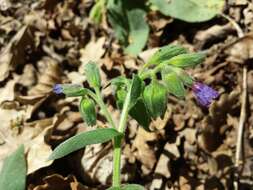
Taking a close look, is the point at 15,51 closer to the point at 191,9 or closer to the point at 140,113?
the point at 191,9

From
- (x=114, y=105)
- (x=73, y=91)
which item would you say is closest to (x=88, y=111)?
(x=73, y=91)

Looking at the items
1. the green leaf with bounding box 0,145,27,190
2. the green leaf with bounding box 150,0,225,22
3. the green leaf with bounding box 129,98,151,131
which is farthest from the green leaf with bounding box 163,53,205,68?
the green leaf with bounding box 150,0,225,22

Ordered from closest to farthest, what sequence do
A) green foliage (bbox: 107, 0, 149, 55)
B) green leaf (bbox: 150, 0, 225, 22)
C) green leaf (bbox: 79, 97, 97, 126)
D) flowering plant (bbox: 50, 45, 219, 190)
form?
flowering plant (bbox: 50, 45, 219, 190), green leaf (bbox: 79, 97, 97, 126), green leaf (bbox: 150, 0, 225, 22), green foliage (bbox: 107, 0, 149, 55)

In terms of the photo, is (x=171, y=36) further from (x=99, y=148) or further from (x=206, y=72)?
(x=99, y=148)

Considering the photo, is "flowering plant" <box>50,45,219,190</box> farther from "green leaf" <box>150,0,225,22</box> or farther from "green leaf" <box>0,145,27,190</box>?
"green leaf" <box>150,0,225,22</box>

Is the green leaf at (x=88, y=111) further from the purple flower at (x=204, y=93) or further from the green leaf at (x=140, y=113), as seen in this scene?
the purple flower at (x=204, y=93)

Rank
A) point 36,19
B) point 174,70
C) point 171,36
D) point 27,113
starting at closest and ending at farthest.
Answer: point 174,70 < point 27,113 < point 171,36 < point 36,19

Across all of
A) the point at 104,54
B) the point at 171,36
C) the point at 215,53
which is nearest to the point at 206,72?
the point at 215,53
